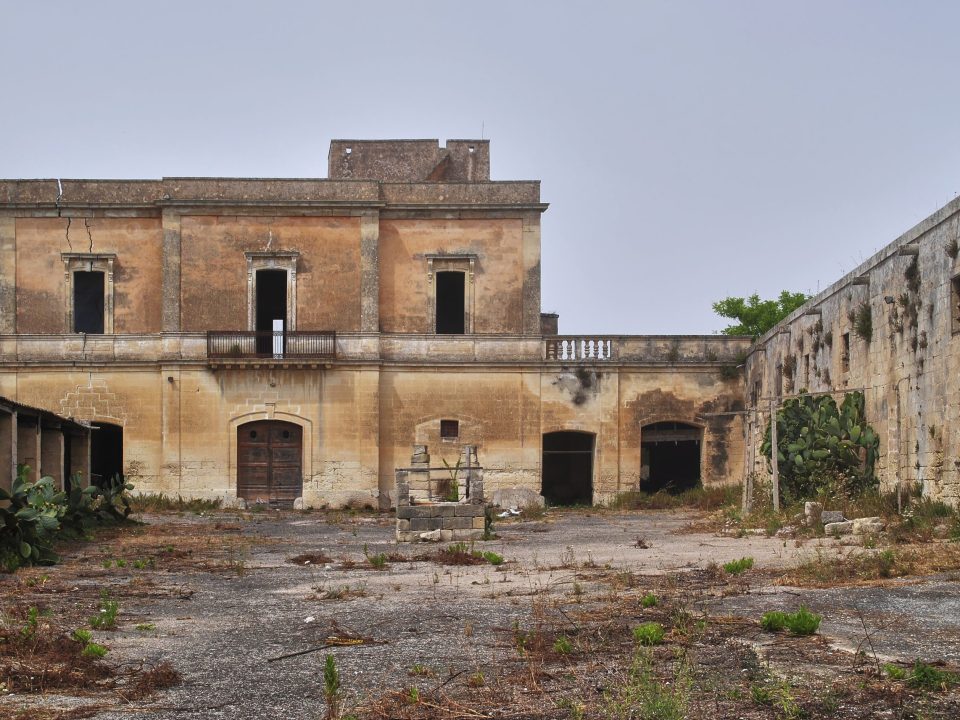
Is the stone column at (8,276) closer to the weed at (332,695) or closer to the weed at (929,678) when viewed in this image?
the weed at (332,695)

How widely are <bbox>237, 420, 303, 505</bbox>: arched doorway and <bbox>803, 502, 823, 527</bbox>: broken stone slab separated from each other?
14725 millimetres

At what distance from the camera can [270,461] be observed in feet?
96.1

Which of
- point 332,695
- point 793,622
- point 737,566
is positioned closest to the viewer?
point 332,695

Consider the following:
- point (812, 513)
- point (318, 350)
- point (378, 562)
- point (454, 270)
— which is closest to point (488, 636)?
point (378, 562)

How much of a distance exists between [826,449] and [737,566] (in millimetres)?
8660

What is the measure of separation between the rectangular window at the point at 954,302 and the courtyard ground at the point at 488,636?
138 inches

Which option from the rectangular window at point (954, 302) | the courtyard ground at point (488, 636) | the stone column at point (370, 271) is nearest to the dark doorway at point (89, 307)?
the stone column at point (370, 271)

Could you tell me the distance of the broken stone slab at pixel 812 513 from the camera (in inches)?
675

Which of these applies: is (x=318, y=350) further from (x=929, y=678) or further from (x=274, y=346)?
(x=929, y=678)

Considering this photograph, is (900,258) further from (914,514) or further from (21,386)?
(21,386)

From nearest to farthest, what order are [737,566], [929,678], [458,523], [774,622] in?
[929,678], [774,622], [737,566], [458,523]

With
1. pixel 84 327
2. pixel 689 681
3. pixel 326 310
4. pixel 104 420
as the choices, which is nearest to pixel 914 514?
pixel 689 681

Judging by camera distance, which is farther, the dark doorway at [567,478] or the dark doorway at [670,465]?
the dark doorway at [567,478]

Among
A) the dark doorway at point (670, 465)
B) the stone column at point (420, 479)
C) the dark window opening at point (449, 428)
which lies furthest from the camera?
the dark doorway at point (670, 465)
